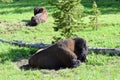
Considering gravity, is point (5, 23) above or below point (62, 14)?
below

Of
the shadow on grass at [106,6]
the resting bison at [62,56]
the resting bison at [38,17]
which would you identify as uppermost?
the resting bison at [62,56]

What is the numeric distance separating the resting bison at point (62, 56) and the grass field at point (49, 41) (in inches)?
15.8

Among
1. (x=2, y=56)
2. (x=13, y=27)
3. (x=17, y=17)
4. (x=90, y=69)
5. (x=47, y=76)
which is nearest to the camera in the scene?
(x=47, y=76)

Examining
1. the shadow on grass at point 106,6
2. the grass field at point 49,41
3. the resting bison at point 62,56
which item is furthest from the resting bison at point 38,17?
the resting bison at point 62,56

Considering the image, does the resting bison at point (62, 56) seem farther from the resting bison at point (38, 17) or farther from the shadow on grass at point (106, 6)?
the shadow on grass at point (106, 6)

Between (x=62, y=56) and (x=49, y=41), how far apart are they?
592cm

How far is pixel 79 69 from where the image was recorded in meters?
13.6

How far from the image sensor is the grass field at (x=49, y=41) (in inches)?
504

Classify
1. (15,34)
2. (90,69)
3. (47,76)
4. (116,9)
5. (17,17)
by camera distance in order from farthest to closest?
1. (116,9)
2. (17,17)
3. (15,34)
4. (90,69)
5. (47,76)

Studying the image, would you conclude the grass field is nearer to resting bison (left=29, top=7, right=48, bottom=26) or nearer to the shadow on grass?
the shadow on grass

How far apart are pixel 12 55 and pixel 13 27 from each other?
8143 mm

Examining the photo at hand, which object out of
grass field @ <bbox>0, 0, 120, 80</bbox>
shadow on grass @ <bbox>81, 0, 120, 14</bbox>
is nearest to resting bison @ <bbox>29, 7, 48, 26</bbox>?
grass field @ <bbox>0, 0, 120, 80</bbox>

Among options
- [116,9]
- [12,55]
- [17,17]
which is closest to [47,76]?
[12,55]

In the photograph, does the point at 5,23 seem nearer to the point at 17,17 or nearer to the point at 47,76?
the point at 17,17
